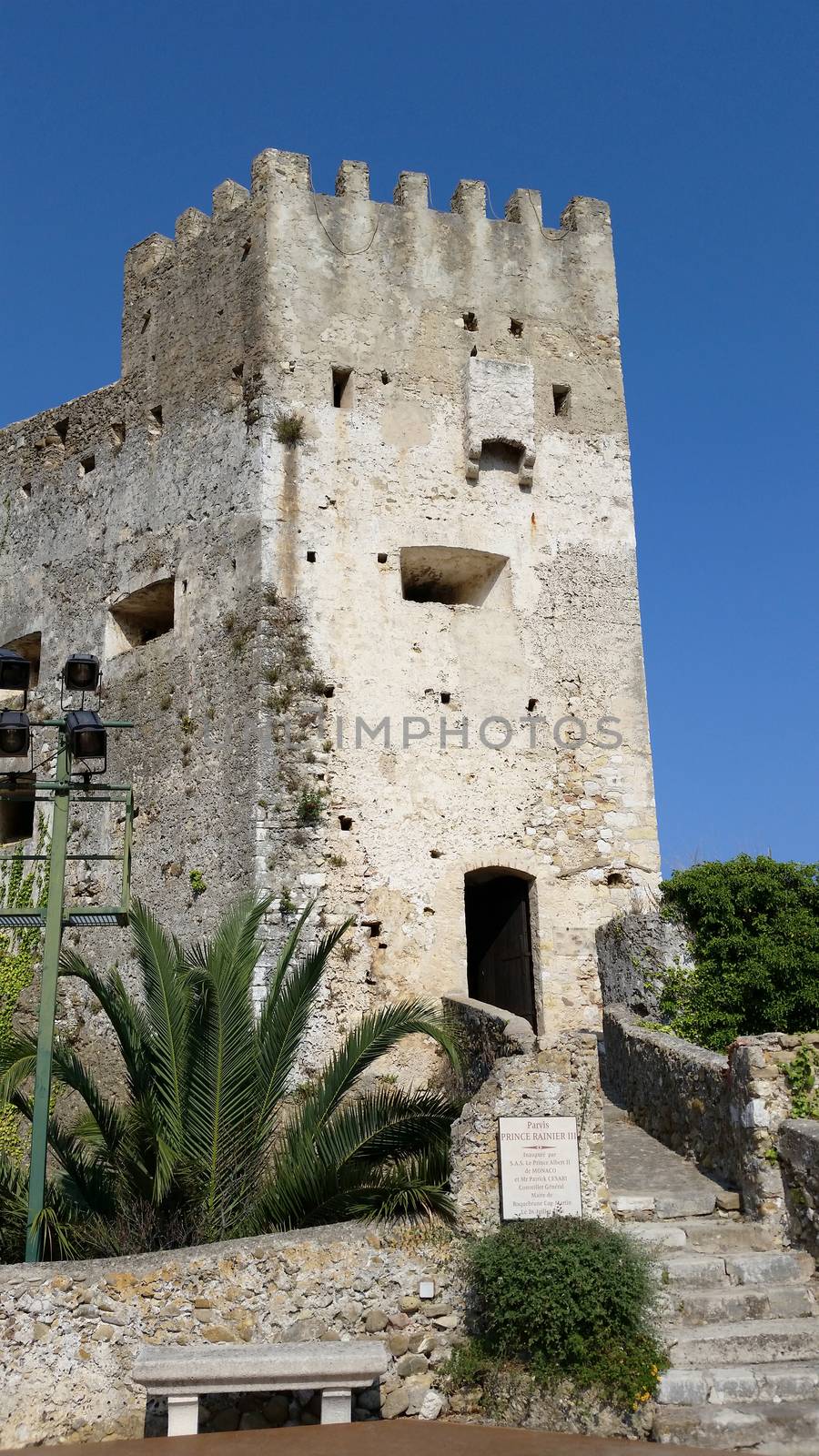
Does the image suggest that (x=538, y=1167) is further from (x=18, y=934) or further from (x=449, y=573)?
(x=18, y=934)

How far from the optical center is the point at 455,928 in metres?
13.7

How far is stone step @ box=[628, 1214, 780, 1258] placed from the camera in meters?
8.10

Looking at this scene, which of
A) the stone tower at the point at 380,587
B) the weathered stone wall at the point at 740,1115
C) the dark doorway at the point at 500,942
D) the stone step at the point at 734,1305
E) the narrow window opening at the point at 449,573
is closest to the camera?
the stone step at the point at 734,1305

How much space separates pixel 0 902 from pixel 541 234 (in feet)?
35.2

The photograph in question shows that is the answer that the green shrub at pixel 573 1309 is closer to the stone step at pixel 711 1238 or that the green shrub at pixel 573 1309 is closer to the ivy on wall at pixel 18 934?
the stone step at pixel 711 1238

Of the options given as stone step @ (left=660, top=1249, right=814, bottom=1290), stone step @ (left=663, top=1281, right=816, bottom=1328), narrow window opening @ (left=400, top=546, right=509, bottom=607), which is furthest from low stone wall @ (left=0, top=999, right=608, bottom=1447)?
narrow window opening @ (left=400, top=546, right=509, bottom=607)

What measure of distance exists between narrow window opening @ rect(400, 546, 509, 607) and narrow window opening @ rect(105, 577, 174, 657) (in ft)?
9.41

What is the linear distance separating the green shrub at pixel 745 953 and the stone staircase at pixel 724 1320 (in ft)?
9.14

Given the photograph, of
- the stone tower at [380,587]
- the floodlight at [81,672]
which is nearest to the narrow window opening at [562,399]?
the stone tower at [380,587]

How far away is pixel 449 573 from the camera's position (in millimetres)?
15242

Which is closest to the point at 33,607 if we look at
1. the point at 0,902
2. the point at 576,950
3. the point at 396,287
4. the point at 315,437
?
the point at 0,902

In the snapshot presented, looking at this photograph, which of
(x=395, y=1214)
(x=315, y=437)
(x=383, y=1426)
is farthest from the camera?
(x=315, y=437)

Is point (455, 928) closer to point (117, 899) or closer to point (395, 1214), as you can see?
point (117, 899)

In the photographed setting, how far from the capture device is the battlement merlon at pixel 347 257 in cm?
1488
